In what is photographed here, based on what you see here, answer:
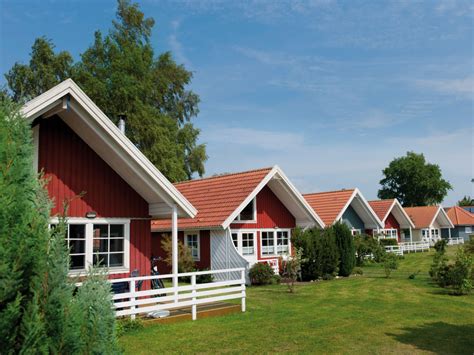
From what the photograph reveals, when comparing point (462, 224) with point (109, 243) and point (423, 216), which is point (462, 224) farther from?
point (109, 243)

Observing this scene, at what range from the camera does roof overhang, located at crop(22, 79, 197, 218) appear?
10.2 meters

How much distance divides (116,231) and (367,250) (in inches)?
854

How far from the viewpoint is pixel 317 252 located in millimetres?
21281

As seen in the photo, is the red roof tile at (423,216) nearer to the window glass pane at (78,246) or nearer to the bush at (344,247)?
the bush at (344,247)

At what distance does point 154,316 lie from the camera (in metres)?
11.2

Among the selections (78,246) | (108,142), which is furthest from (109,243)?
(108,142)

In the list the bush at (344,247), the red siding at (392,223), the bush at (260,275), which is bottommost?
the bush at (260,275)

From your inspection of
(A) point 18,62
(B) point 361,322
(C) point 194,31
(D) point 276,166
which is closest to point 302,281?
(D) point 276,166

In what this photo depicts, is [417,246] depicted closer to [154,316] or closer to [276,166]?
[276,166]

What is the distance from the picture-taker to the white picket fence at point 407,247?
124 feet

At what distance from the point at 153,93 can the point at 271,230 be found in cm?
1880

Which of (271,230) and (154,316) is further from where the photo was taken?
(271,230)

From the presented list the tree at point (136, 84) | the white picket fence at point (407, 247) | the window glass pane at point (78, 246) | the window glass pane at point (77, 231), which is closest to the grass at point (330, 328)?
the window glass pane at point (78, 246)

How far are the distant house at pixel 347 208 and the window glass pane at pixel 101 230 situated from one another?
19318 millimetres
